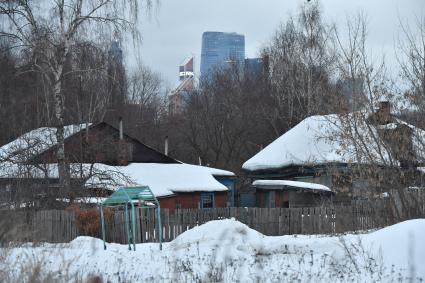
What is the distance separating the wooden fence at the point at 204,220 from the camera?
1686 centimetres

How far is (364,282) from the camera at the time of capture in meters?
7.43

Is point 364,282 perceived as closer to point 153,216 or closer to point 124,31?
point 153,216

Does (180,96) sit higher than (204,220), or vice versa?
(180,96)

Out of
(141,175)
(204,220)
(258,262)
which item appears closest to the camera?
(258,262)

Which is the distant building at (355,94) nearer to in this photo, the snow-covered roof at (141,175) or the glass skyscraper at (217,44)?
the snow-covered roof at (141,175)

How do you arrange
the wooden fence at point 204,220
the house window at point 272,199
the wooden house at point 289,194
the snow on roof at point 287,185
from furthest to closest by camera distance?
the house window at point 272,199 < the wooden house at point 289,194 < the snow on roof at point 287,185 < the wooden fence at point 204,220

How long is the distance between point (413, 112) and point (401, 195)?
2.04m

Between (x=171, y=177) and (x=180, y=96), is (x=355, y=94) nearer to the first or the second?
(x=171, y=177)

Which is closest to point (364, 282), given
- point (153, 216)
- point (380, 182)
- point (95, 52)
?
point (380, 182)

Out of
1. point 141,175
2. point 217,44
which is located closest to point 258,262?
point 141,175

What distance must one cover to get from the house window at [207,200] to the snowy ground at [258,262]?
17.2m

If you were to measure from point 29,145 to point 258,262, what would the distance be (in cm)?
1274

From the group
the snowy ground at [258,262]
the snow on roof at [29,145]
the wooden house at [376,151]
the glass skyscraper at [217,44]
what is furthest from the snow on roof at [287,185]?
the glass skyscraper at [217,44]

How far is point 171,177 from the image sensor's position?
29062 mm
